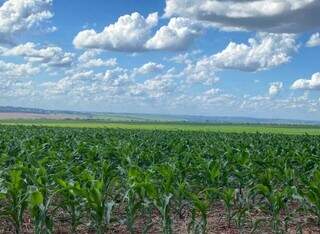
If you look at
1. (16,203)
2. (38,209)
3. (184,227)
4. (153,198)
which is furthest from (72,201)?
(184,227)

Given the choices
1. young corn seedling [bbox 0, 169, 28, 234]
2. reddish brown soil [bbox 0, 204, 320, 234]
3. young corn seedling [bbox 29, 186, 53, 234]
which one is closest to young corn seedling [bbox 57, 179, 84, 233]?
young corn seedling [bbox 29, 186, 53, 234]

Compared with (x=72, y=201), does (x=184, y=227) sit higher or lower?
lower

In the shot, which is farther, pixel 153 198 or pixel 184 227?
pixel 184 227

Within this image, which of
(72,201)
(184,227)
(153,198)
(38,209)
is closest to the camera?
(38,209)

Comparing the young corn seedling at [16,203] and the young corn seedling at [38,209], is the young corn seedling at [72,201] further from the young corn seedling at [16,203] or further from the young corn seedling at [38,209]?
the young corn seedling at [16,203]

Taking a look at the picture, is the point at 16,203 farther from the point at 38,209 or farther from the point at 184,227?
the point at 184,227

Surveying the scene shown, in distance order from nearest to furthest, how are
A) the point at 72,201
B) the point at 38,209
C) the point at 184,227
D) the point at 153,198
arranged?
the point at 38,209 < the point at 72,201 < the point at 153,198 < the point at 184,227

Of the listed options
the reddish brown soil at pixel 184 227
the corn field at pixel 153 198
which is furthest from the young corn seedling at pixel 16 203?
the reddish brown soil at pixel 184 227

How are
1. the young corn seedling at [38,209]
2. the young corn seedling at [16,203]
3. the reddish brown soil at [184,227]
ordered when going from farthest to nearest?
the reddish brown soil at [184,227], the young corn seedling at [16,203], the young corn seedling at [38,209]

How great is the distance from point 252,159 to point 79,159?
5016 millimetres

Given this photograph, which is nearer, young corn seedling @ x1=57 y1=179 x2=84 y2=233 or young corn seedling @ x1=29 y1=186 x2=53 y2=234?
young corn seedling @ x1=29 y1=186 x2=53 y2=234

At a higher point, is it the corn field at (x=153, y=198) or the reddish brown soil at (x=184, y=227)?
the corn field at (x=153, y=198)

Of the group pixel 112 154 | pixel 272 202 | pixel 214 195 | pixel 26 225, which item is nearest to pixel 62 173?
pixel 26 225

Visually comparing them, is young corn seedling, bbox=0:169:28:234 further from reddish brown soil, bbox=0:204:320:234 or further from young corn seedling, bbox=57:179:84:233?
reddish brown soil, bbox=0:204:320:234
